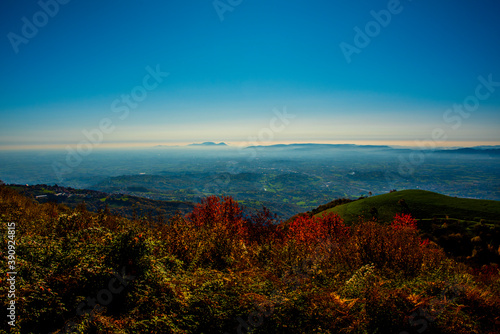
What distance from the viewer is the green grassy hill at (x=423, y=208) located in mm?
27547

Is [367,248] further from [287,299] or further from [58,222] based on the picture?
[58,222]

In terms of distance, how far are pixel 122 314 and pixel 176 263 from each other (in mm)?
2164

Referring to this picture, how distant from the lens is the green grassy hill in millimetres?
27547

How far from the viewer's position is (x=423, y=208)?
1196 inches
